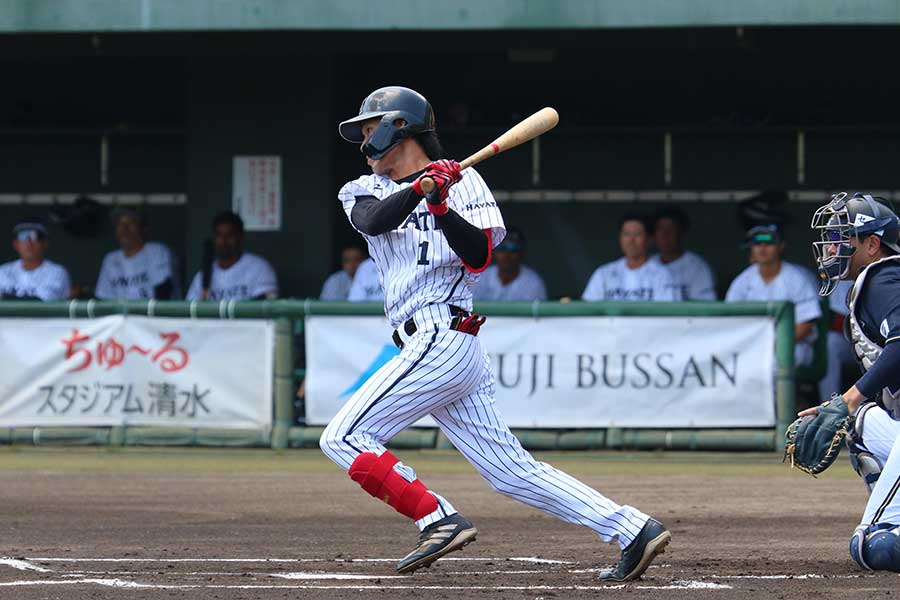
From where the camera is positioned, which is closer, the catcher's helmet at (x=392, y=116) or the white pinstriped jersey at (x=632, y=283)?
the catcher's helmet at (x=392, y=116)

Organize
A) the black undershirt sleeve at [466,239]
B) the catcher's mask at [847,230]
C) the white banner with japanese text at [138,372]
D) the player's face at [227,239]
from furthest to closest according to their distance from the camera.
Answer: the player's face at [227,239] → the white banner with japanese text at [138,372] → the catcher's mask at [847,230] → the black undershirt sleeve at [466,239]

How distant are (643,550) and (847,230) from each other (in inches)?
48.7

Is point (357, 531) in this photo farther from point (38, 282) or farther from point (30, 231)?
point (30, 231)

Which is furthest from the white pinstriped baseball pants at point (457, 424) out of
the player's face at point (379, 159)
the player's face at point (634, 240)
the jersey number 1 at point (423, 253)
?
the player's face at point (634, 240)

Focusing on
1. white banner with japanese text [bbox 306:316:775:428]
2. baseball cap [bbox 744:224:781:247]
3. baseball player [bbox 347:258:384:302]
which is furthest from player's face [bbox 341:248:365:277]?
baseball cap [bbox 744:224:781:247]

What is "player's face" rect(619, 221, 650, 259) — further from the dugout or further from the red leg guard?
the red leg guard

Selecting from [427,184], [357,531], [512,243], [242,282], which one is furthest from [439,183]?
[242,282]

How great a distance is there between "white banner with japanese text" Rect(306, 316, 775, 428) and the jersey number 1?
4.31m

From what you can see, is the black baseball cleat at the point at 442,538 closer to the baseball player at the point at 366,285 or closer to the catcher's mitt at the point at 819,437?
the catcher's mitt at the point at 819,437

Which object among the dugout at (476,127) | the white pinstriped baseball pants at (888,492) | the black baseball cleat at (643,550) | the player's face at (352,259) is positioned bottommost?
the black baseball cleat at (643,550)

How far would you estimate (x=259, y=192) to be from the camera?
38.3ft

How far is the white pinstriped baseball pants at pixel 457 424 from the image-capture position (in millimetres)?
4766

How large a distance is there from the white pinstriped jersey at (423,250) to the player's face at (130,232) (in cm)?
674

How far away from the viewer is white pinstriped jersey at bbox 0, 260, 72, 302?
10.6 metres
